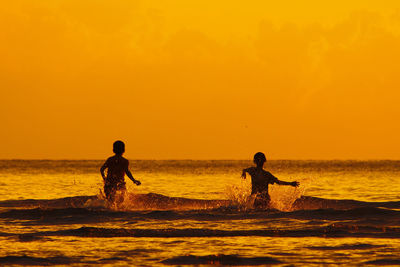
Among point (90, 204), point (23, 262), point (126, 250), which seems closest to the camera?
point (23, 262)

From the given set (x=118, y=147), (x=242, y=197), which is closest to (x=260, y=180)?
(x=242, y=197)

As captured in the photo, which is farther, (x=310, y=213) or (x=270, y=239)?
(x=310, y=213)

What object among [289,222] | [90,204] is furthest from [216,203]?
[289,222]

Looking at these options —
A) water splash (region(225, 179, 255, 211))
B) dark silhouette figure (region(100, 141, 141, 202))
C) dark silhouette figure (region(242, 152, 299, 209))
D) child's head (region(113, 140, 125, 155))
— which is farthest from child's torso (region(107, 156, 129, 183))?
dark silhouette figure (region(242, 152, 299, 209))

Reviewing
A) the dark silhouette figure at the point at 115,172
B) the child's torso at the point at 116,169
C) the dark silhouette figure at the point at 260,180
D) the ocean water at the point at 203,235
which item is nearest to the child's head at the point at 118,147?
the dark silhouette figure at the point at 115,172

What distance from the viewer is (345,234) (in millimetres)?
14883

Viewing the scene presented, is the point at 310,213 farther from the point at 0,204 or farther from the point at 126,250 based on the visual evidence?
the point at 0,204

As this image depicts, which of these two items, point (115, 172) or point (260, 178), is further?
point (115, 172)

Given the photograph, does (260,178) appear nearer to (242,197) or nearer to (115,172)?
(242,197)

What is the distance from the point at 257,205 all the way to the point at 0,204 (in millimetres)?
9620

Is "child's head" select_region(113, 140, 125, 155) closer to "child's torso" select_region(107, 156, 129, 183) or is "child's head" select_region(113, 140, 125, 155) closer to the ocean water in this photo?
"child's torso" select_region(107, 156, 129, 183)

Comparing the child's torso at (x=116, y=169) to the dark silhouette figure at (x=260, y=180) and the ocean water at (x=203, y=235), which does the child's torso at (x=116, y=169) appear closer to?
the ocean water at (x=203, y=235)

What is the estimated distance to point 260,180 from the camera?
18.9 metres

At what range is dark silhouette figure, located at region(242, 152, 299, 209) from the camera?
1853cm
